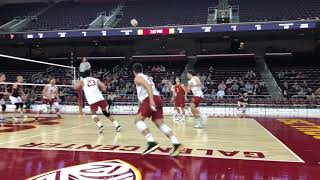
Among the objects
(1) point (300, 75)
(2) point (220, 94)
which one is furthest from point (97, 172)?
(1) point (300, 75)

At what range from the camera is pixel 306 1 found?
27266 millimetres

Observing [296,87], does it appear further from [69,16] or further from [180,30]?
[69,16]

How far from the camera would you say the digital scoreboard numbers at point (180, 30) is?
873 inches

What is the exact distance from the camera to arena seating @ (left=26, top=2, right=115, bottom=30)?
2811 cm

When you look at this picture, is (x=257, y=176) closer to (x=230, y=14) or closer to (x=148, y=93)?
(x=148, y=93)

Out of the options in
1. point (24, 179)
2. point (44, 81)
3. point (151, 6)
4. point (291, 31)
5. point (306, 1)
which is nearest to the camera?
point (24, 179)

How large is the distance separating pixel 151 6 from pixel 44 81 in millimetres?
10060

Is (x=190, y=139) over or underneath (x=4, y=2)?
underneath

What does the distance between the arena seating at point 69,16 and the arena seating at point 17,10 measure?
1.61 meters

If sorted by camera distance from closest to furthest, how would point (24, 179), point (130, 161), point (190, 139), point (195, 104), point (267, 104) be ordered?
point (24, 179) < point (130, 161) < point (190, 139) < point (195, 104) < point (267, 104)

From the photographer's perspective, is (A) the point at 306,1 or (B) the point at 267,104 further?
(A) the point at 306,1

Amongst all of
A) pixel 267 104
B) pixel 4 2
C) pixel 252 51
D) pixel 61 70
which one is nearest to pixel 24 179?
pixel 267 104

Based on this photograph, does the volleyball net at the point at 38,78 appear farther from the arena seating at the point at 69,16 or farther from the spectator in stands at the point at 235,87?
the spectator in stands at the point at 235,87

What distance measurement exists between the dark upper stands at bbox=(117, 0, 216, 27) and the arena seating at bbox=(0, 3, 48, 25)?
26.4 ft
